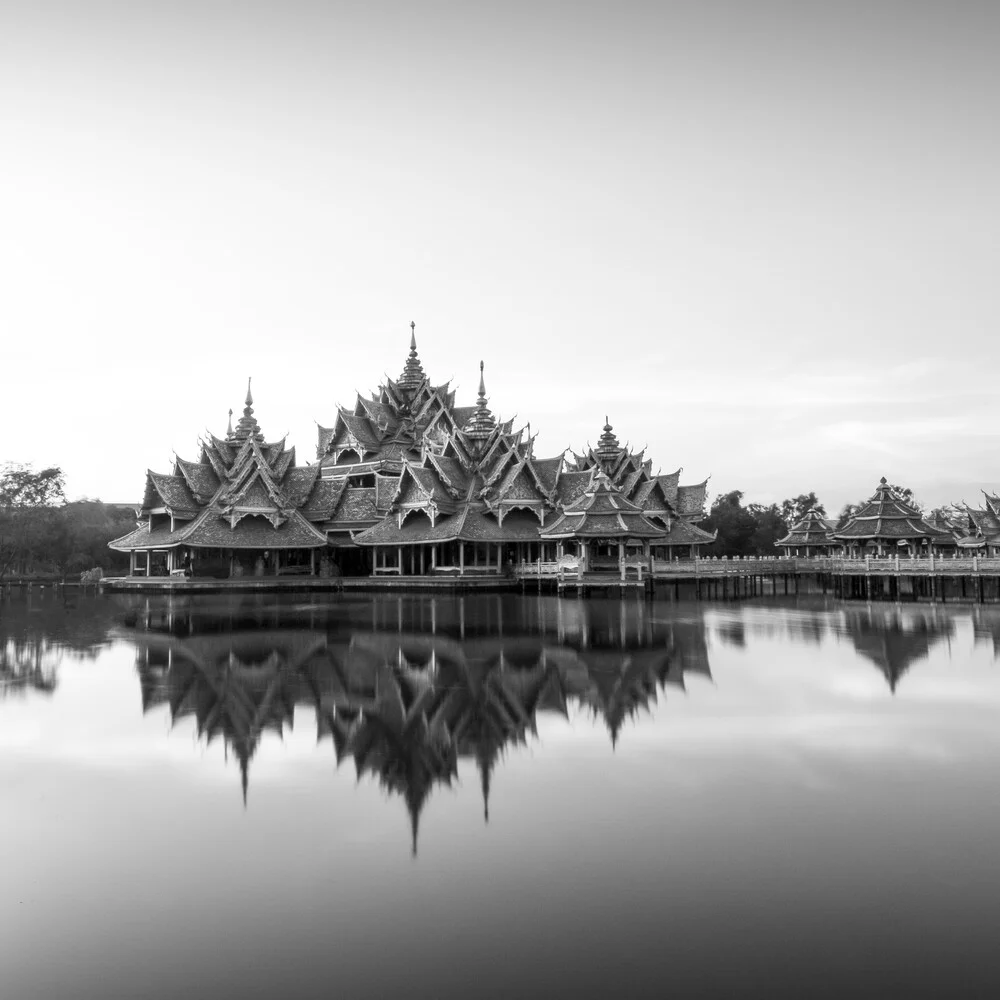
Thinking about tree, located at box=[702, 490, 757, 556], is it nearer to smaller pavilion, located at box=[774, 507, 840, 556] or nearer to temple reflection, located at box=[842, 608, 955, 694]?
smaller pavilion, located at box=[774, 507, 840, 556]

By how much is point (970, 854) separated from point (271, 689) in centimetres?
853

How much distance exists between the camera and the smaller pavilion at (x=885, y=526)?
3722cm

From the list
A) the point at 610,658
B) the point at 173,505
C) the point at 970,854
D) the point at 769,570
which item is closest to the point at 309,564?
the point at 173,505

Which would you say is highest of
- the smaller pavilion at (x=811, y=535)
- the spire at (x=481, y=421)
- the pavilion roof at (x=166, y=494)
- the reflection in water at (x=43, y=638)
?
the spire at (x=481, y=421)

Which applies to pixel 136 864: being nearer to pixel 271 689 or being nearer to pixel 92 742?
pixel 92 742

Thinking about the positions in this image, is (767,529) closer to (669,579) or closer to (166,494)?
(669,579)

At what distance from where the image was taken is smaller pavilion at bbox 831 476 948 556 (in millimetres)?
37219

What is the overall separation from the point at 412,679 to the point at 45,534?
1636 inches

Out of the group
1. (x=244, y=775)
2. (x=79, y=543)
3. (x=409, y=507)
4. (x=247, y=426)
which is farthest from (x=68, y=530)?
(x=244, y=775)

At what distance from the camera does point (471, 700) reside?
1079 cm

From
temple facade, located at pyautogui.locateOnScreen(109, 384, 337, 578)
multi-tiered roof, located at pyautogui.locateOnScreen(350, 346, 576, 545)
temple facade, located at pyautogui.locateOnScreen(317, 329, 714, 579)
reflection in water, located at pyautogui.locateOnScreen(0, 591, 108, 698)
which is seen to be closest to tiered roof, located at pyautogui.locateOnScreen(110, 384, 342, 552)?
temple facade, located at pyautogui.locateOnScreen(109, 384, 337, 578)

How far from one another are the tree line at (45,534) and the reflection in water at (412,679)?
2850 cm

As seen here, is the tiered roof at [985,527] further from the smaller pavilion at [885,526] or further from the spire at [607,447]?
the spire at [607,447]

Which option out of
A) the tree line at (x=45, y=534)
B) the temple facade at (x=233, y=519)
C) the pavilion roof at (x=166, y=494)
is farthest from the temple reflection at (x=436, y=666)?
the tree line at (x=45, y=534)
